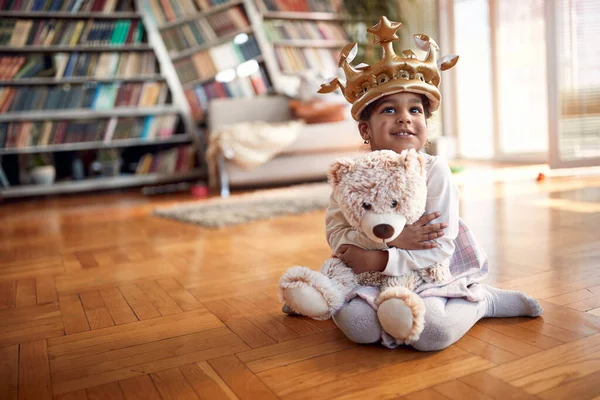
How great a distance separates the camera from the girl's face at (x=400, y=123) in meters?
1.07

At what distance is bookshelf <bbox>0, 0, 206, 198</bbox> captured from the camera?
13.4 ft

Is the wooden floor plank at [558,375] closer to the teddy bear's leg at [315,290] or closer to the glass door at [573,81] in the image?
the teddy bear's leg at [315,290]

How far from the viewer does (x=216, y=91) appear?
4.51m

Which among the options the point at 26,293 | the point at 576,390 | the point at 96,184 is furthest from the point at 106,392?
the point at 96,184

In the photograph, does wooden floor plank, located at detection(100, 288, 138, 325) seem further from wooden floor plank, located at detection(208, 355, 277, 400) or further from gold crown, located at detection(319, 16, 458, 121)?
gold crown, located at detection(319, 16, 458, 121)

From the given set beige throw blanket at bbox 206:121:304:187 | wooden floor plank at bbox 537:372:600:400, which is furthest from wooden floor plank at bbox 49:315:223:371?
beige throw blanket at bbox 206:121:304:187

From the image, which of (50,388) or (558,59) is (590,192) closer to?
(558,59)

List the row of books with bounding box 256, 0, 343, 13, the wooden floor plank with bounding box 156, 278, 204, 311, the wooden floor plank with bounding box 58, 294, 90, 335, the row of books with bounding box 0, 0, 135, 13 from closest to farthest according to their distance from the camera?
the wooden floor plank with bounding box 58, 294, 90, 335 < the wooden floor plank with bounding box 156, 278, 204, 311 < the row of books with bounding box 0, 0, 135, 13 < the row of books with bounding box 256, 0, 343, 13

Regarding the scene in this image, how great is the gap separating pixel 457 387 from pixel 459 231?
1.25 feet

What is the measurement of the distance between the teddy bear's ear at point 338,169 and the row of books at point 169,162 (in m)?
3.54

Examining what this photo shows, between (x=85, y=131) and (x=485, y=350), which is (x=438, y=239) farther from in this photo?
(x=85, y=131)

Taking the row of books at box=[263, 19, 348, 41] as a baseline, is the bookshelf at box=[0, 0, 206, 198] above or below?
below

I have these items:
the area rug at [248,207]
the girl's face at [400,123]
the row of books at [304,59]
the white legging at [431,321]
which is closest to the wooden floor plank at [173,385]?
the white legging at [431,321]

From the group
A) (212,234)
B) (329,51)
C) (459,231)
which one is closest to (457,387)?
(459,231)
